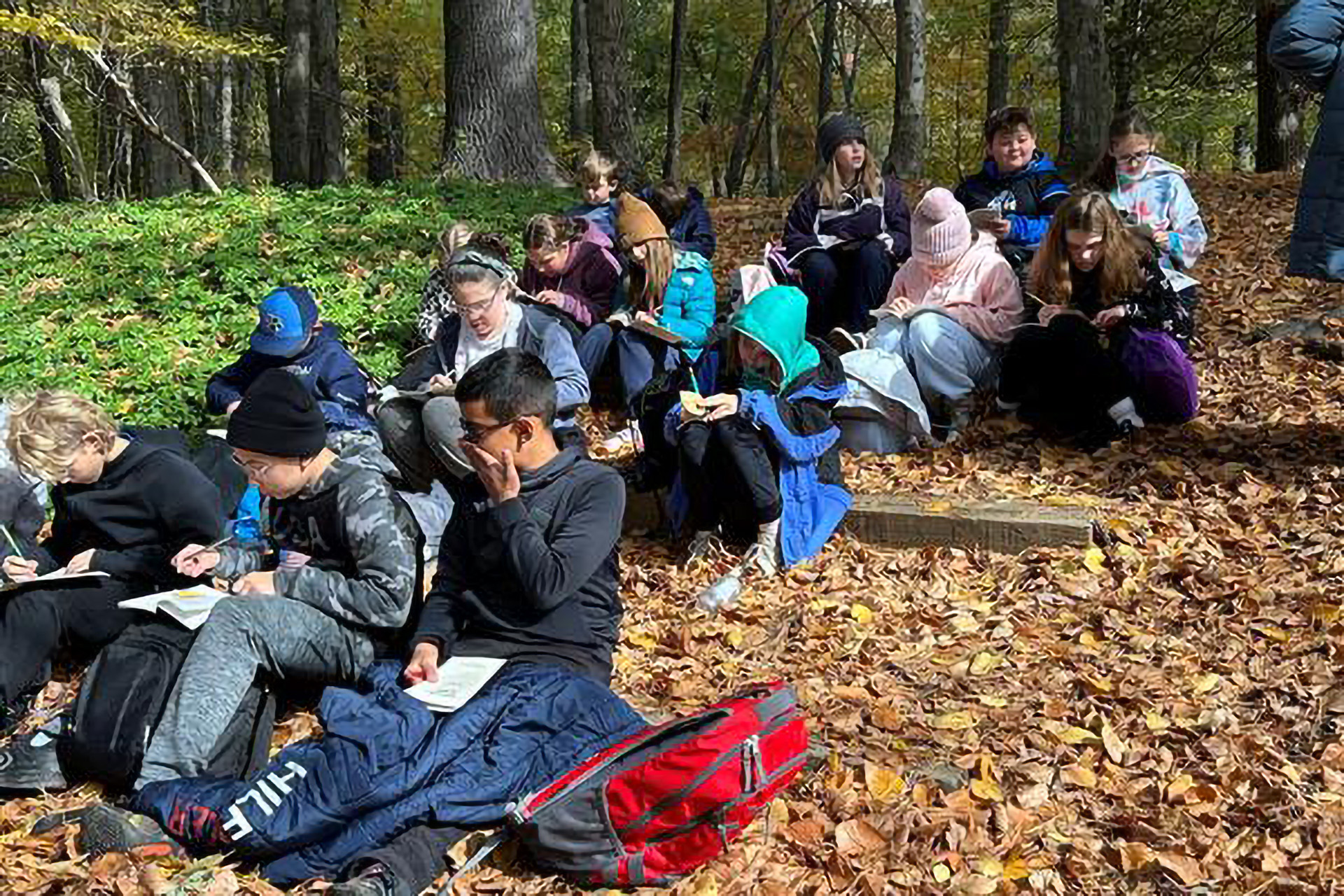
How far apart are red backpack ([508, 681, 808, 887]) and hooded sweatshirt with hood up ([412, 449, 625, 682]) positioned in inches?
23.6

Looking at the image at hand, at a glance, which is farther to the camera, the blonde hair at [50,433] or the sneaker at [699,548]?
the sneaker at [699,548]

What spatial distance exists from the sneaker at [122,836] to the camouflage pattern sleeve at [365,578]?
88 centimetres

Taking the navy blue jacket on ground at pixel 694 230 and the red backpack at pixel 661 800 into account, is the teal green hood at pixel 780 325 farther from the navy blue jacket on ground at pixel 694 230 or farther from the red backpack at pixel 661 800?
the navy blue jacket on ground at pixel 694 230

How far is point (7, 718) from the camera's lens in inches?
179

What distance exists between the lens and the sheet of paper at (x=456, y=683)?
371 centimetres

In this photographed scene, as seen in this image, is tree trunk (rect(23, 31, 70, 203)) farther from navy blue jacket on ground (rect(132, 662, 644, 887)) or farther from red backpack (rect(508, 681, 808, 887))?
red backpack (rect(508, 681, 808, 887))

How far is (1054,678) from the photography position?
4336mm

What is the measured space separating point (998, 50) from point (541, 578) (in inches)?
672

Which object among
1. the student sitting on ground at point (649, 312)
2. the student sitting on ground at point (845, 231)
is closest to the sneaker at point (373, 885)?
the student sitting on ground at point (649, 312)

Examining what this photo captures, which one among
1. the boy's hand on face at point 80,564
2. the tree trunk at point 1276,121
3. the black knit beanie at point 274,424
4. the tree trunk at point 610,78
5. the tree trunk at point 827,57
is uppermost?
the tree trunk at point 827,57

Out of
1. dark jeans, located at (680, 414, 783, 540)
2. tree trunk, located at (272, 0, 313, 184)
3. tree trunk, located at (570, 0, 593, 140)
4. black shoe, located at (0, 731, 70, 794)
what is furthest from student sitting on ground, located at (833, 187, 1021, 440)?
tree trunk, located at (570, 0, 593, 140)

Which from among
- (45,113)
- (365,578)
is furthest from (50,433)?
(45,113)

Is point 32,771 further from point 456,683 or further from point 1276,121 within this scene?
point 1276,121

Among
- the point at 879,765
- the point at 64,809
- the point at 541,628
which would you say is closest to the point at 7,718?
the point at 64,809
